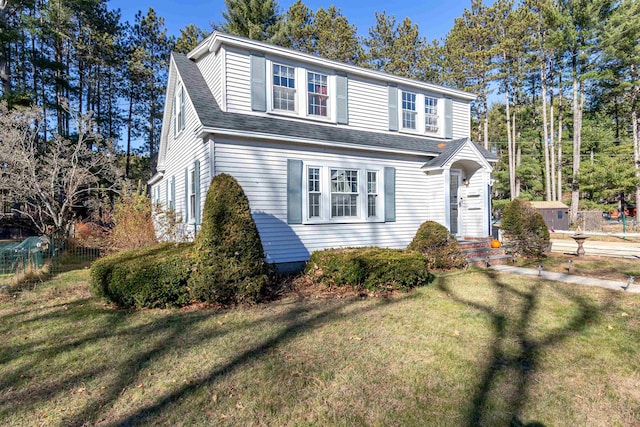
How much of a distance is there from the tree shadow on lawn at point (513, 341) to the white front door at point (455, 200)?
4288mm

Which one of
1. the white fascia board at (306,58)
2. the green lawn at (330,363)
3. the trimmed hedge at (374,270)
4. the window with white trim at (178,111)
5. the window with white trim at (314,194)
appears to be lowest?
the green lawn at (330,363)

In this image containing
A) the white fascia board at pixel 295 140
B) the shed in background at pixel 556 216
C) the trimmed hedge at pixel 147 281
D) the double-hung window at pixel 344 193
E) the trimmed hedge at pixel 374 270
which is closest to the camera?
the trimmed hedge at pixel 147 281

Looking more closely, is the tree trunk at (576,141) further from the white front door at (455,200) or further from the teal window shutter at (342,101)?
the teal window shutter at (342,101)

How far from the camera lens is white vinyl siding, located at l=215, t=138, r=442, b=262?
27.1 feet

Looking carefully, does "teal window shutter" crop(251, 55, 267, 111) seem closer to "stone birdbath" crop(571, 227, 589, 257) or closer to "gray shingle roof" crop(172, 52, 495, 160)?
"gray shingle roof" crop(172, 52, 495, 160)

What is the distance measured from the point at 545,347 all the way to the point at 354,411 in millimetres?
2701

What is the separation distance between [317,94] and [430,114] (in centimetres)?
455

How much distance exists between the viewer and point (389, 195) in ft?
33.7

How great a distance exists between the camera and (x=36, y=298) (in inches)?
260

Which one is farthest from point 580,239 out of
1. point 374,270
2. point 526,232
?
point 374,270

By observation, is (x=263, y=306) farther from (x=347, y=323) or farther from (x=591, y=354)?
(x=591, y=354)

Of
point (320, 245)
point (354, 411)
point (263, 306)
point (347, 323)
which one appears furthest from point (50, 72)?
point (354, 411)

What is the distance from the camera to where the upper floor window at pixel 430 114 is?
12.1 m

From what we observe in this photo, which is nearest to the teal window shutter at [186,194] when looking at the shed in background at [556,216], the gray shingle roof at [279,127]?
the gray shingle roof at [279,127]
